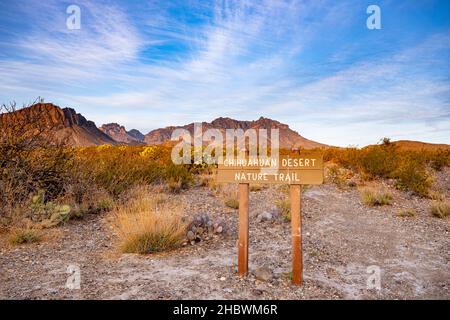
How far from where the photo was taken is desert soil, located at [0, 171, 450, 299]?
13.1 feet

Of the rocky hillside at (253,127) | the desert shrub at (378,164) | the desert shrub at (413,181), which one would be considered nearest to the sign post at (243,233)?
the desert shrub at (413,181)

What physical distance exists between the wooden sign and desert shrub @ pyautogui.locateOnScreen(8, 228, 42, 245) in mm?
3509

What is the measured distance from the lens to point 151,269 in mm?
4605

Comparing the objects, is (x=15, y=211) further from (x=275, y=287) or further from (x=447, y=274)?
(x=447, y=274)

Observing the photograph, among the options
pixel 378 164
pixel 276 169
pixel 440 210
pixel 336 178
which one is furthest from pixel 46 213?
pixel 378 164

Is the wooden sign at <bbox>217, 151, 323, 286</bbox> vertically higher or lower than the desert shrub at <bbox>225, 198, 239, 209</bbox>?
higher

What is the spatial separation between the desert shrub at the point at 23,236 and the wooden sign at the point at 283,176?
11.5ft

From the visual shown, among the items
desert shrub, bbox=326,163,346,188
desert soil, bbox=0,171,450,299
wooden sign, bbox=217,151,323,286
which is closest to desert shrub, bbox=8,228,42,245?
desert soil, bbox=0,171,450,299

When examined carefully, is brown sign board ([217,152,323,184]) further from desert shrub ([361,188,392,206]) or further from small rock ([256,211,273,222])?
desert shrub ([361,188,392,206])

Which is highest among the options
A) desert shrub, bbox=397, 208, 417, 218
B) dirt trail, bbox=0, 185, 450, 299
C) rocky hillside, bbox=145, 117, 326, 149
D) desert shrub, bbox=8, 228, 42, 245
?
rocky hillside, bbox=145, 117, 326, 149

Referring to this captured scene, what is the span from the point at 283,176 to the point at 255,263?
146cm

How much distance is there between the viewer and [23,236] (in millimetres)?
5781
